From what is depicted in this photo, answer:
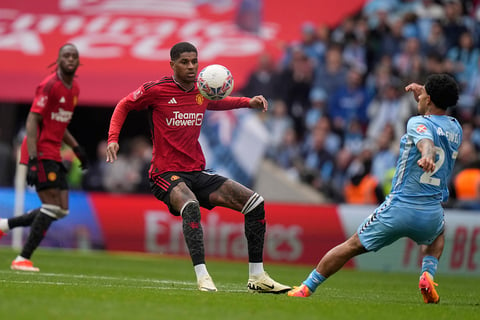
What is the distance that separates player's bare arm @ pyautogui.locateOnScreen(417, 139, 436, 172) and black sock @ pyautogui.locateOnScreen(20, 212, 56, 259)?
5618 mm

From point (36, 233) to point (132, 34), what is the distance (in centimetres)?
1240

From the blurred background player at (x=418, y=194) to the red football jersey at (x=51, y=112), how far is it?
4703 millimetres

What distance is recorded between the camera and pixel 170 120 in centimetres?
923

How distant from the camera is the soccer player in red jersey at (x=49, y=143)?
11531mm

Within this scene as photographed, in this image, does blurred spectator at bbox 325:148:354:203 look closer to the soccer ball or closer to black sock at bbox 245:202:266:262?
black sock at bbox 245:202:266:262

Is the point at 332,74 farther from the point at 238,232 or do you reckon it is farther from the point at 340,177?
the point at 238,232

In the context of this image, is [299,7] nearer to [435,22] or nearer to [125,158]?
[435,22]

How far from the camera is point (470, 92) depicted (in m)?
19.6

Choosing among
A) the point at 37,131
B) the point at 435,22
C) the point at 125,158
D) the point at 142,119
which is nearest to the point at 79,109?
the point at 142,119

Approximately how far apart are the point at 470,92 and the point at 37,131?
1104 cm

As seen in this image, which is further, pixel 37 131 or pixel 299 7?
pixel 299 7

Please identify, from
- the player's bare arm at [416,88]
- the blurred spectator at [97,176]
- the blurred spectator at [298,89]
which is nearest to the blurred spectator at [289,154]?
the blurred spectator at [298,89]

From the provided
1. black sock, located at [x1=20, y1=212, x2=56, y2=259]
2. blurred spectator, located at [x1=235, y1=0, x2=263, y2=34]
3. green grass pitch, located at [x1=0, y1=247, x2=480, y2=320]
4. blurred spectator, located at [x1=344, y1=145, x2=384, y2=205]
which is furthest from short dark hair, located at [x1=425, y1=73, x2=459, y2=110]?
blurred spectator, located at [x1=235, y1=0, x2=263, y2=34]

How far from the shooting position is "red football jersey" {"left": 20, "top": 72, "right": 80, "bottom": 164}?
11547 millimetres
